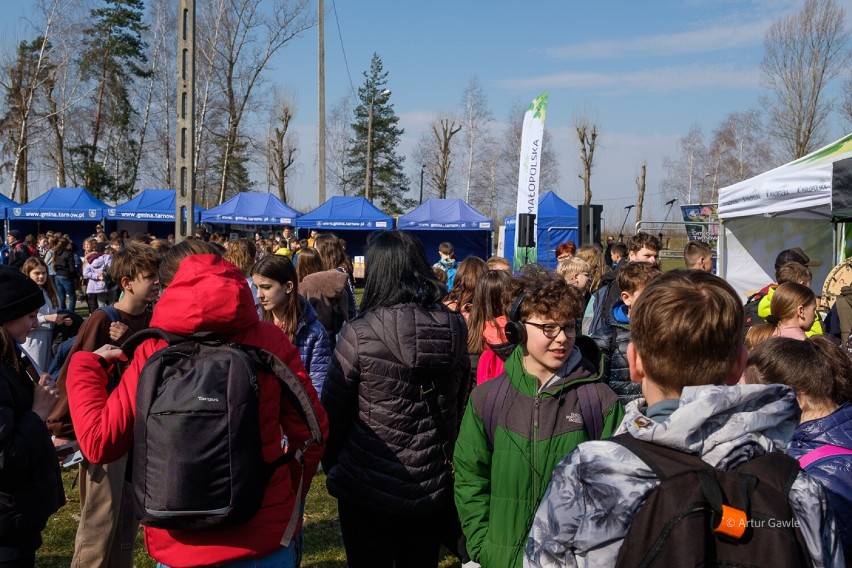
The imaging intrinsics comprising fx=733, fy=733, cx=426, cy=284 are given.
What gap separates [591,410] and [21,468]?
6.61 feet

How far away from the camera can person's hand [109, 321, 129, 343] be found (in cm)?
363

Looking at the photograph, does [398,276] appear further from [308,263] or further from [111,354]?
[308,263]

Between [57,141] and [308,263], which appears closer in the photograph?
[308,263]

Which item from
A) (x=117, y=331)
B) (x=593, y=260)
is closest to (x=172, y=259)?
(x=117, y=331)

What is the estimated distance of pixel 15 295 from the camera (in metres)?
2.83

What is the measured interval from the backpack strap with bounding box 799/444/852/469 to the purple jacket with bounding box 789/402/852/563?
0.02 m

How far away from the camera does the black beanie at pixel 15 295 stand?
2.80 meters

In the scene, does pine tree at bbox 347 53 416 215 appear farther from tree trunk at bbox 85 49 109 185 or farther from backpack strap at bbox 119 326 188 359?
backpack strap at bbox 119 326 188 359

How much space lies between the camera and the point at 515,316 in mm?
3002

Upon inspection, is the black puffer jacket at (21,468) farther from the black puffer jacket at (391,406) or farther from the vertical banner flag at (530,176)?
the vertical banner flag at (530,176)

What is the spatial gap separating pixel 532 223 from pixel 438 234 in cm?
1280

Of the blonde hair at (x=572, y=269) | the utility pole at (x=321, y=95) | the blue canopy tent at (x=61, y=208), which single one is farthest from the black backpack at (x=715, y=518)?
the blue canopy tent at (x=61, y=208)

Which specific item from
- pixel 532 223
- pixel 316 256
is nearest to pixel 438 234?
pixel 532 223

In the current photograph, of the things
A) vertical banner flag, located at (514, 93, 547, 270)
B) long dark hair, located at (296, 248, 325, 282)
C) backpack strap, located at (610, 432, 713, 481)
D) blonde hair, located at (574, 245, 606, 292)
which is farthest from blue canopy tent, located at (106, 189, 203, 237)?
backpack strap, located at (610, 432, 713, 481)
